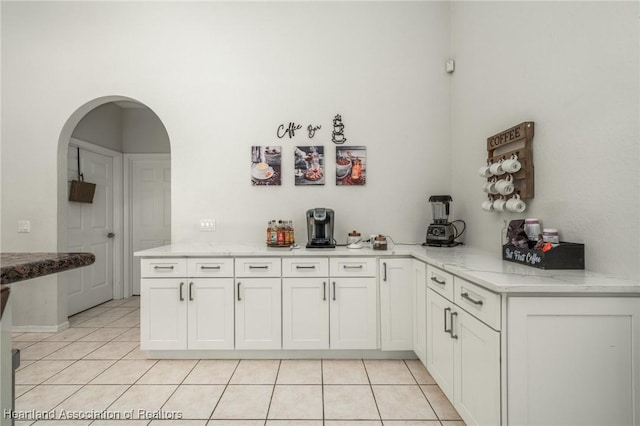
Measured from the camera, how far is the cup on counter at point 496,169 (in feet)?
6.98

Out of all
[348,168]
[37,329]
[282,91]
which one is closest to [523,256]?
[348,168]

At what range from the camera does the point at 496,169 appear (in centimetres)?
215

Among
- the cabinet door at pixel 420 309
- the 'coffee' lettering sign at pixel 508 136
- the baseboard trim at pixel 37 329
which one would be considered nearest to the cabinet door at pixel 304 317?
the cabinet door at pixel 420 309

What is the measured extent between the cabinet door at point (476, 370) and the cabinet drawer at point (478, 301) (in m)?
0.03

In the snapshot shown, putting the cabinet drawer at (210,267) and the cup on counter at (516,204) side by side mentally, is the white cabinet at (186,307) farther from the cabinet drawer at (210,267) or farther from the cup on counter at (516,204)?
the cup on counter at (516,204)

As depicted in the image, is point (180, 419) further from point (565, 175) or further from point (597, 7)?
point (597, 7)

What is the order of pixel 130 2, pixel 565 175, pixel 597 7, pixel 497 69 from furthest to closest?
pixel 130 2 → pixel 497 69 → pixel 565 175 → pixel 597 7

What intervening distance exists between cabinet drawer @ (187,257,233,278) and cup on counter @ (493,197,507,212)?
2.11 metres

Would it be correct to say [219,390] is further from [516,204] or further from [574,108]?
[574,108]

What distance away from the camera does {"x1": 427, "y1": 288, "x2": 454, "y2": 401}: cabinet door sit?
181 cm

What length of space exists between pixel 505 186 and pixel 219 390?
2.46m

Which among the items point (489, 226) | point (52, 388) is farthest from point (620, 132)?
point (52, 388)

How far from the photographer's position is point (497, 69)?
2.35 meters

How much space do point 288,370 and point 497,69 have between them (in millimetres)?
2891
